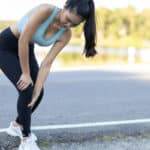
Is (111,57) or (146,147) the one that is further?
(111,57)

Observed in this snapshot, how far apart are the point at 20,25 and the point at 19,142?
121cm

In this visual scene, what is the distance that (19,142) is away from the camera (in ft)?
17.3

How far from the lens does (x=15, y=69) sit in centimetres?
479

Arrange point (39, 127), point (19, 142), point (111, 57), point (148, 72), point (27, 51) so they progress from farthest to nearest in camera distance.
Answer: point (111, 57), point (148, 72), point (39, 127), point (19, 142), point (27, 51)

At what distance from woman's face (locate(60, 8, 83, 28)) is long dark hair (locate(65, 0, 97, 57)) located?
3 cm

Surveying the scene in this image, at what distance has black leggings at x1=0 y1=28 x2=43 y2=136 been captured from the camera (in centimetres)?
473

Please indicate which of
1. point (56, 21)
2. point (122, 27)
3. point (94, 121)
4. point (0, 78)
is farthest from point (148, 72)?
point (122, 27)

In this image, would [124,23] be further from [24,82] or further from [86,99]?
[24,82]

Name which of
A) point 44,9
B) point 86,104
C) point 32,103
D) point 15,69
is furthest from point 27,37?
point 86,104

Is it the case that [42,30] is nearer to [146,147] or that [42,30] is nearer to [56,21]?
[56,21]

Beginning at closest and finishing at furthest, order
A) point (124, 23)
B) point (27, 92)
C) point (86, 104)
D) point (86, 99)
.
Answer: point (27, 92) → point (86, 104) → point (86, 99) → point (124, 23)

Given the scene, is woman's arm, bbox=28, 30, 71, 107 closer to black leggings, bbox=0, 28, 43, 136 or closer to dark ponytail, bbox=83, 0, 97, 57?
black leggings, bbox=0, 28, 43, 136

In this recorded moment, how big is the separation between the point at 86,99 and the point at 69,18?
4730 mm

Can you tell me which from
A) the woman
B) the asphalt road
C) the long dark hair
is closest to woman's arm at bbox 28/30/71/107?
the woman
